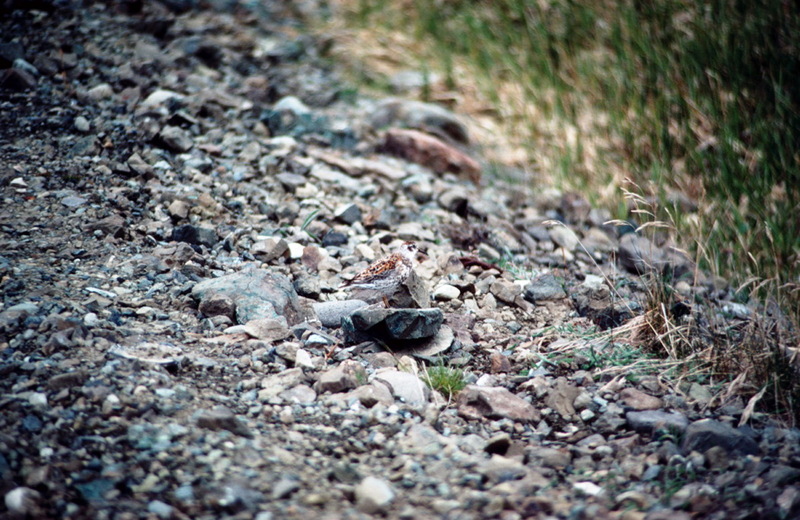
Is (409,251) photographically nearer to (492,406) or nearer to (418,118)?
(492,406)

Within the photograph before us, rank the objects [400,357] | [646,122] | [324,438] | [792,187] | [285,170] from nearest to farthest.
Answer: [324,438] < [400,357] < [792,187] < [285,170] < [646,122]

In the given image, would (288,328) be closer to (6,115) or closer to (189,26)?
(6,115)

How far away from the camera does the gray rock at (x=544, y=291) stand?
288 centimetres

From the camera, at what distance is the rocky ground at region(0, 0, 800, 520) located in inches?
66.7

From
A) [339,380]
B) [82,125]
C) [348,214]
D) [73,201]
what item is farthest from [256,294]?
[82,125]

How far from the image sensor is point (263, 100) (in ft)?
13.9

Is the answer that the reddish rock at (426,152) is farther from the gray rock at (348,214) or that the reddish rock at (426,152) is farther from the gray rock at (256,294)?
the gray rock at (256,294)

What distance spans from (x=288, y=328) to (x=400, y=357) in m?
0.46

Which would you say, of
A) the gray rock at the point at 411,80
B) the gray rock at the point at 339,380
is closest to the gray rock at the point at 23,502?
the gray rock at the point at 339,380

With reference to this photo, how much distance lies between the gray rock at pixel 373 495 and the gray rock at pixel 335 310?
930 millimetres

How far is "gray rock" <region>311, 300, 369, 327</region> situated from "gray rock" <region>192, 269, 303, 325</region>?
0.27 feet

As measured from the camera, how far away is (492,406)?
82.7 inches

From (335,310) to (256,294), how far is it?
331 millimetres

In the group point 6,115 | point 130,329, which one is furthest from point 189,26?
point 130,329
